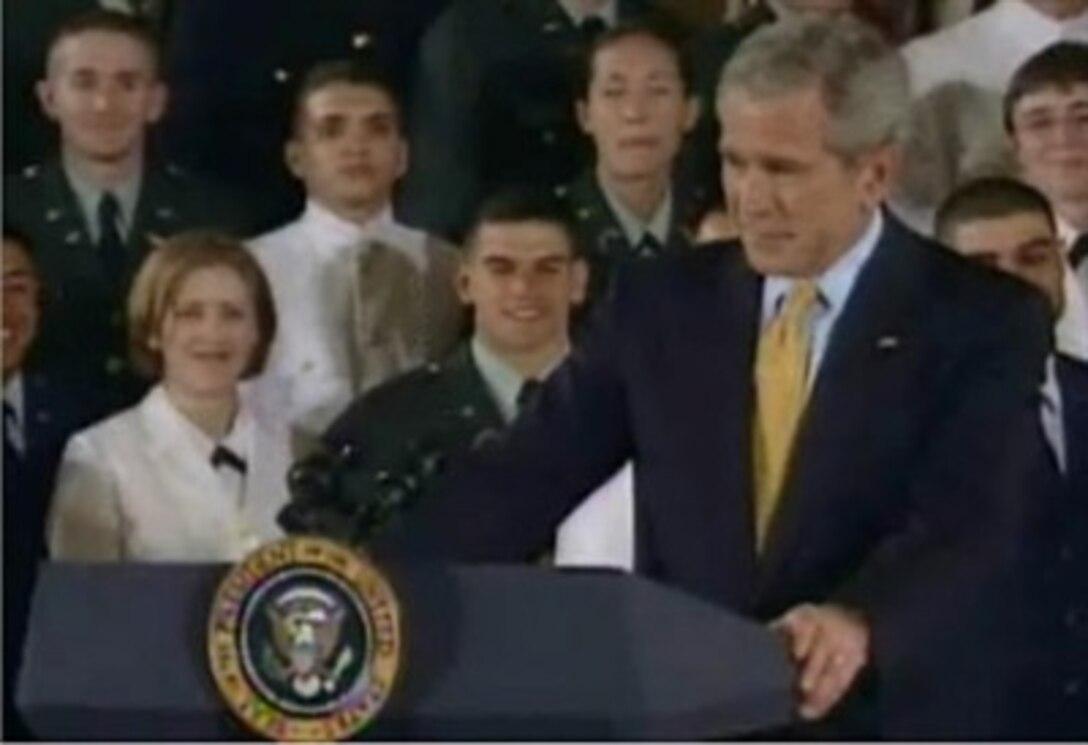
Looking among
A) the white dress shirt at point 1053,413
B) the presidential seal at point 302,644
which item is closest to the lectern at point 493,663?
the presidential seal at point 302,644

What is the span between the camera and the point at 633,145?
353 centimetres

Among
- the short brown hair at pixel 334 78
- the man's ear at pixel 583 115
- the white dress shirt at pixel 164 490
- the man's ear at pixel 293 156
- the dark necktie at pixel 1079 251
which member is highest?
the short brown hair at pixel 334 78

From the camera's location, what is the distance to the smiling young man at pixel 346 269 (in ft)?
11.6

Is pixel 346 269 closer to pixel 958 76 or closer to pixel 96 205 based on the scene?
pixel 96 205

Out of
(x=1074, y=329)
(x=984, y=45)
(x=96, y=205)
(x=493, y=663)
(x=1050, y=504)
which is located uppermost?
(x=984, y=45)

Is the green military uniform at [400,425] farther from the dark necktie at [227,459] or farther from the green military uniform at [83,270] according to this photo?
the green military uniform at [83,270]

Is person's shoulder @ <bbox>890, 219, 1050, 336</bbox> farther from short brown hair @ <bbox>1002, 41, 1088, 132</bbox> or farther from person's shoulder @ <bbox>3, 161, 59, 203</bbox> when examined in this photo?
person's shoulder @ <bbox>3, 161, 59, 203</bbox>

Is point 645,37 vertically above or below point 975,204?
above

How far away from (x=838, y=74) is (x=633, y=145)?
16cm

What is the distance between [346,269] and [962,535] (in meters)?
0.50

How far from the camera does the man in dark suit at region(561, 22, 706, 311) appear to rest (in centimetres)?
353

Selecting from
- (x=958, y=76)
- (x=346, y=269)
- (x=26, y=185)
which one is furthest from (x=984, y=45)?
(x=26, y=185)

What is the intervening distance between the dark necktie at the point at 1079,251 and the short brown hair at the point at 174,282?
60cm

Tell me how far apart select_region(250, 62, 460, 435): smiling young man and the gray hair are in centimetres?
26
